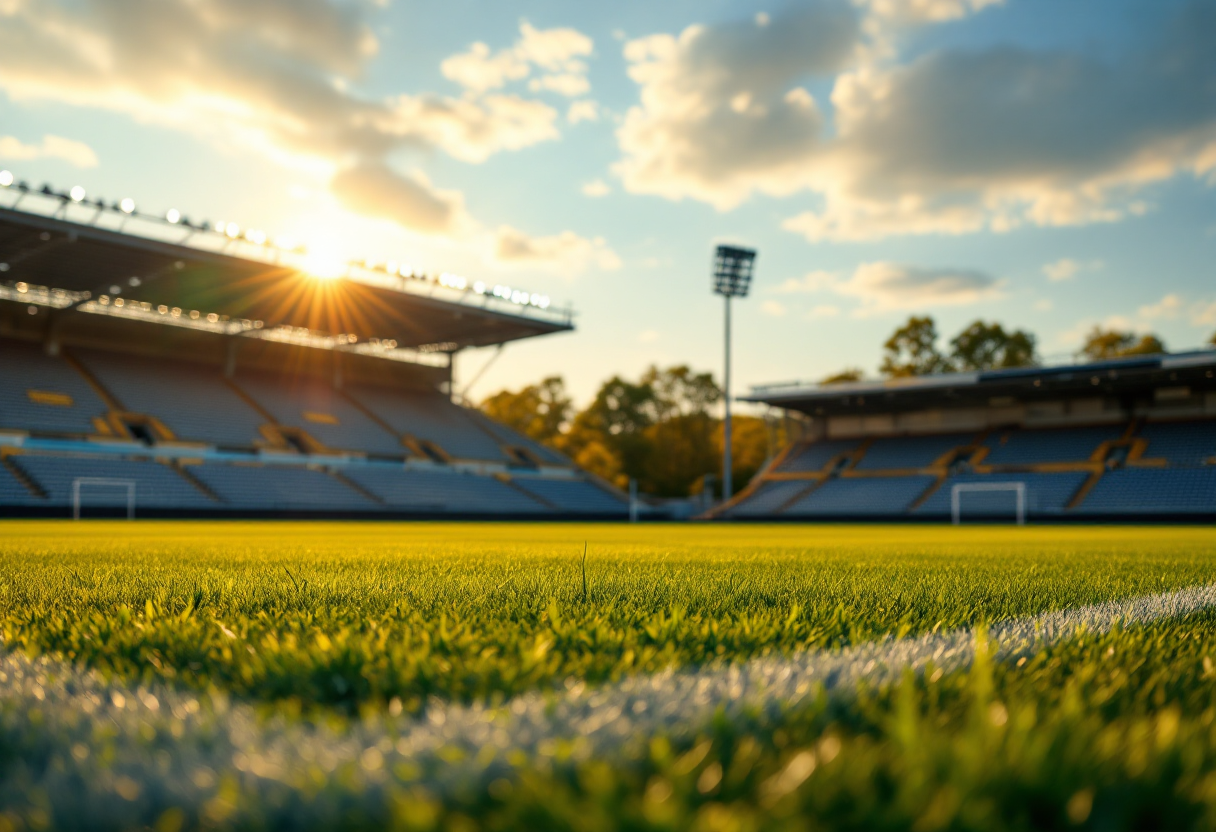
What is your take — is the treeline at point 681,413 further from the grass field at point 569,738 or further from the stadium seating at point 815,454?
the grass field at point 569,738

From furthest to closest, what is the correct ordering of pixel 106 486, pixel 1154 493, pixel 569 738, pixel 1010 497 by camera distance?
1. pixel 1010 497
2. pixel 1154 493
3. pixel 106 486
4. pixel 569 738

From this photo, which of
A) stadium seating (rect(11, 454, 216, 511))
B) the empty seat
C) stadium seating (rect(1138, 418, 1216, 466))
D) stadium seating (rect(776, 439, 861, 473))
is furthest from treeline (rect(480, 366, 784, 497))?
the empty seat

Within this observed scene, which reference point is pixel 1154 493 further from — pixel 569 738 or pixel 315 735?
pixel 315 735

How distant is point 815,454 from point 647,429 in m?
16.5

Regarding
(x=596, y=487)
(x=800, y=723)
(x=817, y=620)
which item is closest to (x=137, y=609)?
(x=817, y=620)

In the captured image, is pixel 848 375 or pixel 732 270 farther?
pixel 848 375

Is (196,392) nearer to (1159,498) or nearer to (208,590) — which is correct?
(208,590)

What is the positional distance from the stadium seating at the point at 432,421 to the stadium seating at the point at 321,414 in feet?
3.56

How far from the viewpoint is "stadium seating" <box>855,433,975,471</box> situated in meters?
36.0

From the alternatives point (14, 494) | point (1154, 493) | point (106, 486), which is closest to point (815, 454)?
point (1154, 493)

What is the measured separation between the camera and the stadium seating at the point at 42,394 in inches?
987

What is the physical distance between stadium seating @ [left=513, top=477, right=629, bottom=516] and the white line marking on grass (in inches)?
1246

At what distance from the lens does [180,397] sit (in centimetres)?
2984

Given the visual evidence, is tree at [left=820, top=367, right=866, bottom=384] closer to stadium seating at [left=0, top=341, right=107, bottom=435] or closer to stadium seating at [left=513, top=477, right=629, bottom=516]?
stadium seating at [left=513, top=477, right=629, bottom=516]
